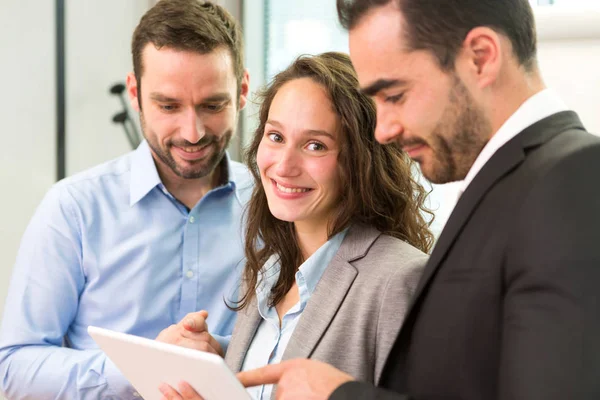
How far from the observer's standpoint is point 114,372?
1.87 m

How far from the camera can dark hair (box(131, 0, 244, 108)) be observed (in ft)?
6.63

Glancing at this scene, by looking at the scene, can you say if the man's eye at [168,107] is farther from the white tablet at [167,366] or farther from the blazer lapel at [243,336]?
the white tablet at [167,366]

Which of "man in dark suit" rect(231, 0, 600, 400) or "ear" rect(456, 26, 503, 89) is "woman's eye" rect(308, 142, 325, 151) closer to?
"man in dark suit" rect(231, 0, 600, 400)

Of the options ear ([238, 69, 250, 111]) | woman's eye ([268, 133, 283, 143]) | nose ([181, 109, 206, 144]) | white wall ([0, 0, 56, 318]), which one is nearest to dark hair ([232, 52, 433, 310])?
woman's eye ([268, 133, 283, 143])

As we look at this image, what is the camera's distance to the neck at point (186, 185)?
7.02ft

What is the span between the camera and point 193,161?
2051 mm

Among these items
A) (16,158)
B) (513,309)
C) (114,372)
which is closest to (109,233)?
(114,372)

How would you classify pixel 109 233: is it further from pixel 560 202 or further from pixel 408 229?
pixel 560 202

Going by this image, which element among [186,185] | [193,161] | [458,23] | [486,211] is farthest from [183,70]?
[486,211]

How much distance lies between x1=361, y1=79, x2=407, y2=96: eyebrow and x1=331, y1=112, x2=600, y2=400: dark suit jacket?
0.19 meters

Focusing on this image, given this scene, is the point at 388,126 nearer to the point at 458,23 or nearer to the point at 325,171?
the point at 458,23

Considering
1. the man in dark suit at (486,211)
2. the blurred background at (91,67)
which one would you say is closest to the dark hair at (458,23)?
the man in dark suit at (486,211)

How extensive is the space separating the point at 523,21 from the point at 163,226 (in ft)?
4.19

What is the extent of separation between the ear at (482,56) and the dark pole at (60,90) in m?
2.41
